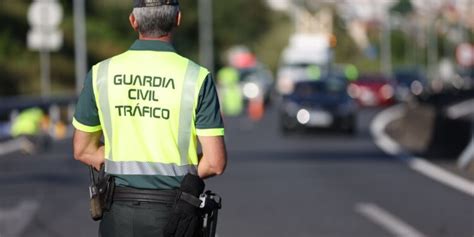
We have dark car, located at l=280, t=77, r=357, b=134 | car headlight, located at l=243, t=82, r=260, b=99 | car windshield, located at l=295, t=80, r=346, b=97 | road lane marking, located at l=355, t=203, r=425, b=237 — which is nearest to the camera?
road lane marking, located at l=355, t=203, r=425, b=237

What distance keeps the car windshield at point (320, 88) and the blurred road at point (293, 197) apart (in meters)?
6.04

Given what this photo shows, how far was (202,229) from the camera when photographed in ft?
21.0

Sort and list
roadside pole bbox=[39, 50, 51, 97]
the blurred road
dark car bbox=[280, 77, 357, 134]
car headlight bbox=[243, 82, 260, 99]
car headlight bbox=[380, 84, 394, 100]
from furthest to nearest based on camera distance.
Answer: car headlight bbox=[380, 84, 394, 100]
car headlight bbox=[243, 82, 260, 99]
roadside pole bbox=[39, 50, 51, 97]
dark car bbox=[280, 77, 357, 134]
the blurred road

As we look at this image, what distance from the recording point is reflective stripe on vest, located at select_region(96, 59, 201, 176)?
20.6 ft

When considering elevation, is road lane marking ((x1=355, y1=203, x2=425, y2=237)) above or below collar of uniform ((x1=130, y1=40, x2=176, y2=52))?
below

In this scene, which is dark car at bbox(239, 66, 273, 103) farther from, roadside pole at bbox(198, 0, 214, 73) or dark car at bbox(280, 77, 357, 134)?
dark car at bbox(280, 77, 357, 134)

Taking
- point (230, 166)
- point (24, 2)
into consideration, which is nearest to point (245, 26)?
point (24, 2)

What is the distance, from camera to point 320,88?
121ft

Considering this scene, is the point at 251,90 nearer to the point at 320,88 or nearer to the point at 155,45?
the point at 320,88

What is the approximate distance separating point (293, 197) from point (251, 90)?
36.2 metres

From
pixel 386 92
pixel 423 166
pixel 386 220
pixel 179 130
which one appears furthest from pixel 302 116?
pixel 179 130

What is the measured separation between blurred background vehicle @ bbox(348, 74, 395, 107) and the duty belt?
5620cm

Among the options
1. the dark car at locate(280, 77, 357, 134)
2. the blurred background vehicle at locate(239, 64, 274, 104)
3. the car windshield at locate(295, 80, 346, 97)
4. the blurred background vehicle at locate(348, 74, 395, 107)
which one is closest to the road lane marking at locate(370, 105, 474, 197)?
the dark car at locate(280, 77, 357, 134)

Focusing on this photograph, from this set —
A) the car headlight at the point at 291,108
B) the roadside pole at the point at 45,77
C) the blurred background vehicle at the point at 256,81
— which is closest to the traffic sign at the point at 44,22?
the roadside pole at the point at 45,77
